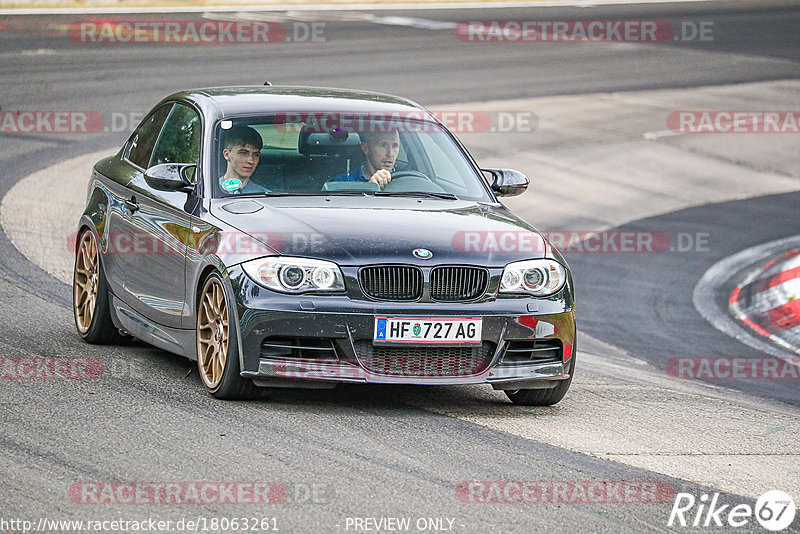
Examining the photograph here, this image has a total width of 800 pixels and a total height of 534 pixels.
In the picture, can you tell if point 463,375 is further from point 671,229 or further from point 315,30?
point 315,30

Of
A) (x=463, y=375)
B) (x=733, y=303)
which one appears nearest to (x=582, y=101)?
(x=733, y=303)

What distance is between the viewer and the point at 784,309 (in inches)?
519

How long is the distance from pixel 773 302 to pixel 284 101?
21.3 feet

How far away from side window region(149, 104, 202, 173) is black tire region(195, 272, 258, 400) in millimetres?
1078

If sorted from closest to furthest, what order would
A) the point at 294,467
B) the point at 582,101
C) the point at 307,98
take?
the point at 294,467 → the point at 307,98 → the point at 582,101

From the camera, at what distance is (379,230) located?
24.5 feet

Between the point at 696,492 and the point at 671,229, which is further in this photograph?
the point at 671,229

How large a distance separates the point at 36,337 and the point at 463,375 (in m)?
3.15

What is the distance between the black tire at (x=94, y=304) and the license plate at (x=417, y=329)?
101 inches

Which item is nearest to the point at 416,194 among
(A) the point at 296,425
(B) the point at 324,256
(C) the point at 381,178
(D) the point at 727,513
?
(C) the point at 381,178

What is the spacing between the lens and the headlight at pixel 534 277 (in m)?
7.49

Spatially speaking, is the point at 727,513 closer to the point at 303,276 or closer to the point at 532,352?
→ the point at 532,352

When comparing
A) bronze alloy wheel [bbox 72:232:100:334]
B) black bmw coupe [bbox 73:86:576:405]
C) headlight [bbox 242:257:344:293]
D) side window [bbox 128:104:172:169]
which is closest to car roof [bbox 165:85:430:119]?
black bmw coupe [bbox 73:86:576:405]

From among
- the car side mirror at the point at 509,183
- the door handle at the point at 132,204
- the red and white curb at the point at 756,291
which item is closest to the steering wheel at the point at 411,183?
the car side mirror at the point at 509,183
